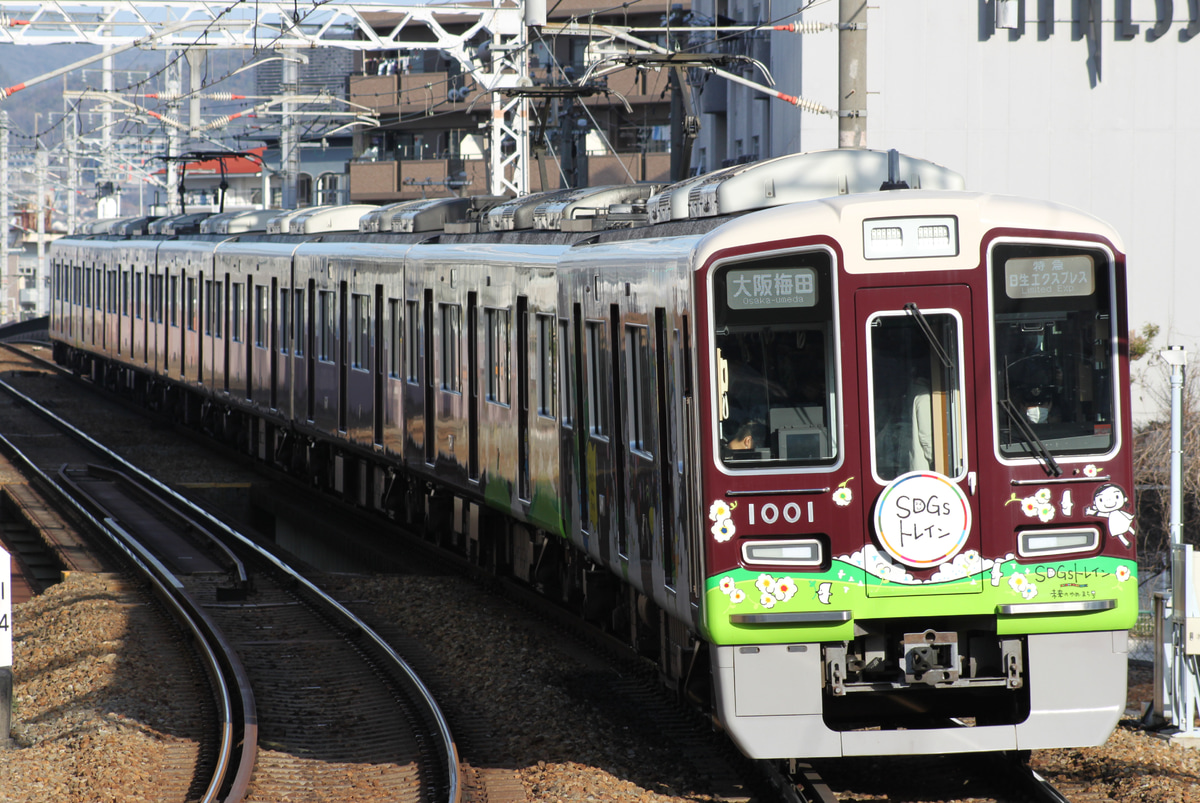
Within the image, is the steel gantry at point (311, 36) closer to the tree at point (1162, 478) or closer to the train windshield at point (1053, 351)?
the tree at point (1162, 478)

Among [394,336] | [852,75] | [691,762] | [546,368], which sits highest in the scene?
[852,75]

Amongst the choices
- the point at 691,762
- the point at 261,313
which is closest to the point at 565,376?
the point at 691,762

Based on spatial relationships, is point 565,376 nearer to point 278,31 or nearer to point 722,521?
point 722,521

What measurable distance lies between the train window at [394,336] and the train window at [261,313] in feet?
15.8

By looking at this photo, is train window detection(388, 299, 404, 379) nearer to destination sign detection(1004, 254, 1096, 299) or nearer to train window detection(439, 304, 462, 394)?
train window detection(439, 304, 462, 394)

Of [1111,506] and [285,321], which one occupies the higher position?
[285,321]

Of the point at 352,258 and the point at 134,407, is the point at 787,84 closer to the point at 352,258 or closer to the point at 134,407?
the point at 352,258

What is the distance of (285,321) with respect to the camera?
60.3 feet

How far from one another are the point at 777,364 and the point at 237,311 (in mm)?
14884

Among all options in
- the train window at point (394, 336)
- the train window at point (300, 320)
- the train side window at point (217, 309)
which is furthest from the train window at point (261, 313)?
the train window at point (394, 336)

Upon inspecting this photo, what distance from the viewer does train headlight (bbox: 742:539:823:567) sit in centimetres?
656

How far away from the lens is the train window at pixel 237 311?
800 inches

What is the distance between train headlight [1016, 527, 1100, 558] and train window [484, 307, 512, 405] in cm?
523

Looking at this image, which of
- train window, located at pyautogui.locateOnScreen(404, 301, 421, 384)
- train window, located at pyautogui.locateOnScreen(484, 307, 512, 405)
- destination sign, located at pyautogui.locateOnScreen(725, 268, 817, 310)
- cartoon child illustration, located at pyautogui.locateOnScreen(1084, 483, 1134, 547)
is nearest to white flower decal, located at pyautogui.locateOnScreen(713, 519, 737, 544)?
destination sign, located at pyautogui.locateOnScreen(725, 268, 817, 310)
